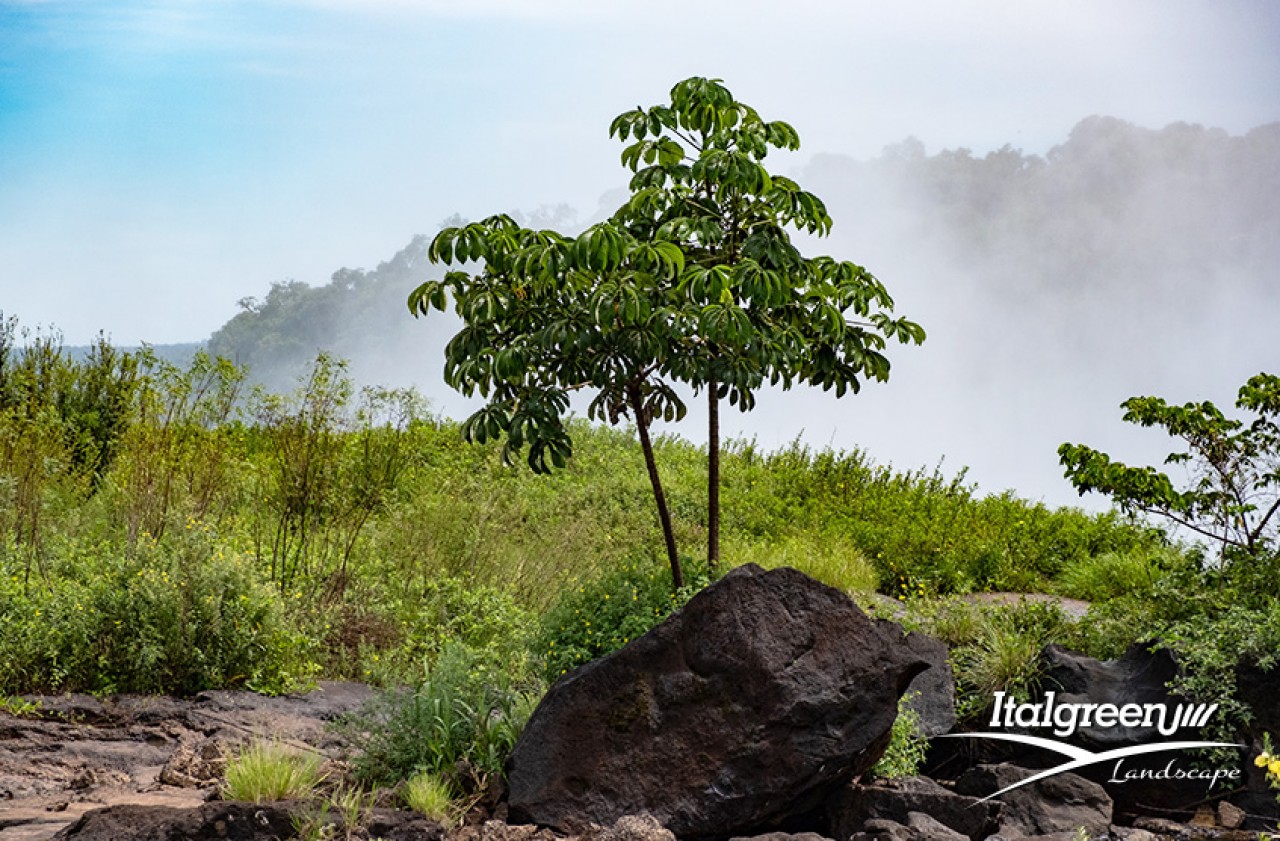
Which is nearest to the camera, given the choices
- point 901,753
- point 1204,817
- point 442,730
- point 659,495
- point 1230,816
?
point 442,730

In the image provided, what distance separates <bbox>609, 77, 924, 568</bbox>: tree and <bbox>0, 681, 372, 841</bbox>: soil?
8.28 ft

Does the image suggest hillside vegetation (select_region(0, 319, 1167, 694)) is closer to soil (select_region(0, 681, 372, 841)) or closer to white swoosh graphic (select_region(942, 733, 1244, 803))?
soil (select_region(0, 681, 372, 841))

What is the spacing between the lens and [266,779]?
4.82 metres

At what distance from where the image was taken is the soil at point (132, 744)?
17.2 ft

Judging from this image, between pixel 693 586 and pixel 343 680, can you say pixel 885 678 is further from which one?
pixel 343 680

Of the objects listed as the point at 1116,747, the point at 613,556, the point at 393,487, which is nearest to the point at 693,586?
the point at 1116,747

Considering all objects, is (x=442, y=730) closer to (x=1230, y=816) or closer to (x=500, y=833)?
(x=500, y=833)

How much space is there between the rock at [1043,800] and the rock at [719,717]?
104cm

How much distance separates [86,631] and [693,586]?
11.7 feet

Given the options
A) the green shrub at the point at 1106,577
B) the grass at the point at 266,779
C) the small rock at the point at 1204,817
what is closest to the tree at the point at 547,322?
the grass at the point at 266,779

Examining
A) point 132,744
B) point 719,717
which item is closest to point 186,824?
point 132,744

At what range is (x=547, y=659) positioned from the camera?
6586 mm

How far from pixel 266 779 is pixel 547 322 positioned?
286cm

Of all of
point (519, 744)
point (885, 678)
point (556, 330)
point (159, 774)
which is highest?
point (556, 330)
